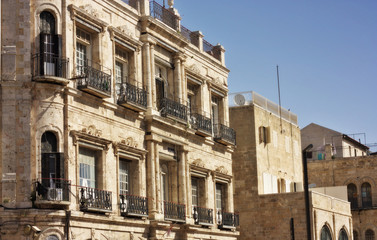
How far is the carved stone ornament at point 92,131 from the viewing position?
26.7 m

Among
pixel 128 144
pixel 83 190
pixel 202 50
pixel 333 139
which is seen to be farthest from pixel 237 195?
pixel 333 139

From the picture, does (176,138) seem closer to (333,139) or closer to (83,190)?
(83,190)

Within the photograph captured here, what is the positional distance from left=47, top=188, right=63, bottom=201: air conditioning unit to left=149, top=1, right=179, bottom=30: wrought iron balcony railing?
36.9ft

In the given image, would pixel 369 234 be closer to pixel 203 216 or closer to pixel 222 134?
pixel 222 134

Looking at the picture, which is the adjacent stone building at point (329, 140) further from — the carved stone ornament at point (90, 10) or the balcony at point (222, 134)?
the carved stone ornament at point (90, 10)

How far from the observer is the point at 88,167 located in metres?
27.2

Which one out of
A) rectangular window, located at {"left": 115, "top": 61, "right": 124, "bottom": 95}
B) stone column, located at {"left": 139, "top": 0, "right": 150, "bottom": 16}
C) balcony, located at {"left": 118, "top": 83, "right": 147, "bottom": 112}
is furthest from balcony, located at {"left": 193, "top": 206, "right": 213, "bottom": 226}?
stone column, located at {"left": 139, "top": 0, "right": 150, "bottom": 16}

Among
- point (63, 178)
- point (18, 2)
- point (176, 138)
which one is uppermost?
point (18, 2)

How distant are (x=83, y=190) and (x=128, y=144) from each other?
4.12 metres

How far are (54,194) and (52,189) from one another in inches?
7.2

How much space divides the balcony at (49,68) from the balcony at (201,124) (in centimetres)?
1091

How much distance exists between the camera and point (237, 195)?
44500 mm

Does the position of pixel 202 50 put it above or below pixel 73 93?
above

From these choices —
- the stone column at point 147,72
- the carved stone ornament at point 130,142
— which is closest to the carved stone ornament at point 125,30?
the stone column at point 147,72
